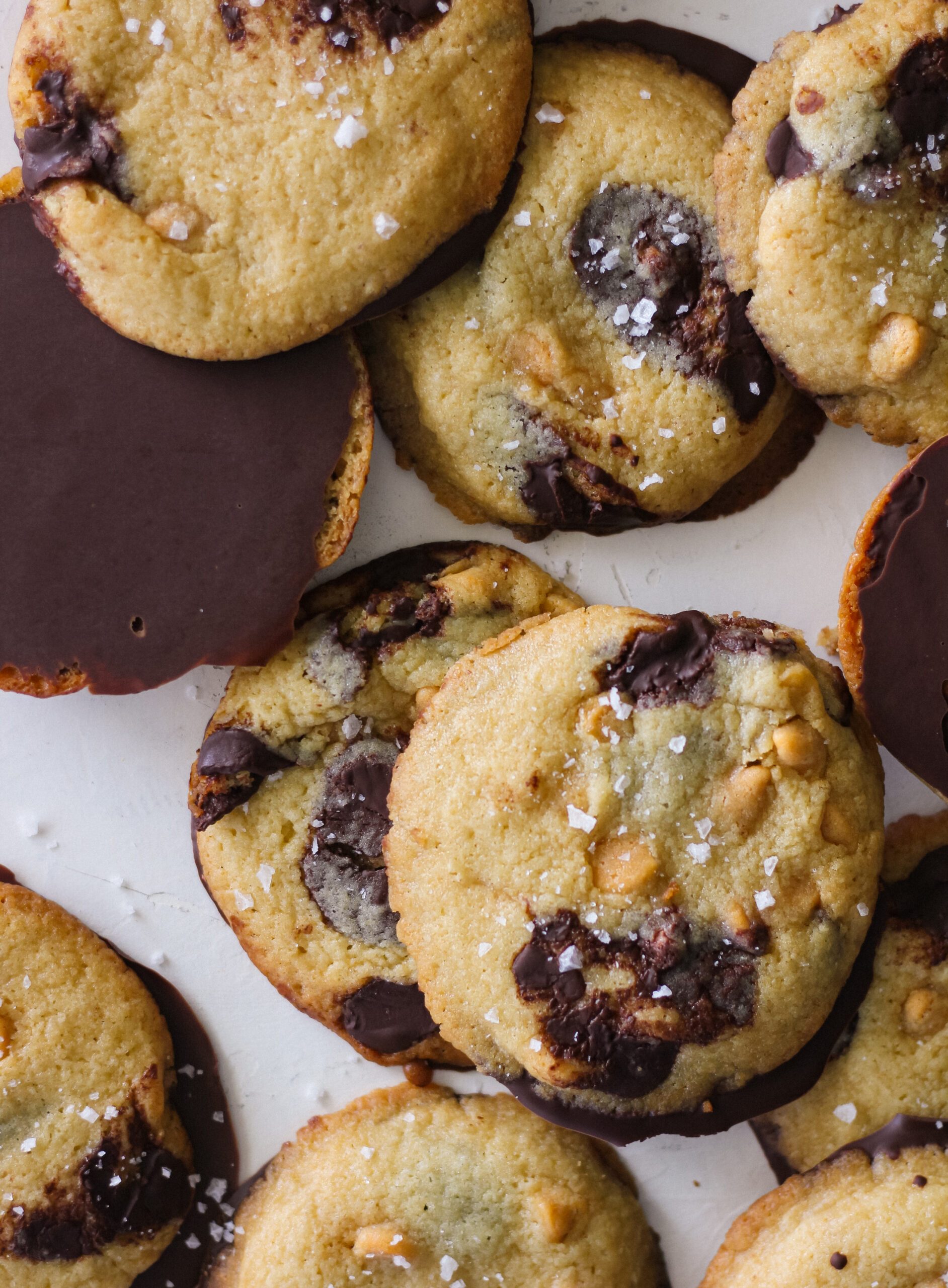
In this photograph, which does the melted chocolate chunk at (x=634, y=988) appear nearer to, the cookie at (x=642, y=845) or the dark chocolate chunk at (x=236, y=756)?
the cookie at (x=642, y=845)

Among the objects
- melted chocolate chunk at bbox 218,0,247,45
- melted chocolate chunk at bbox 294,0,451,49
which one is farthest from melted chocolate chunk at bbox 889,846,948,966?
melted chocolate chunk at bbox 218,0,247,45

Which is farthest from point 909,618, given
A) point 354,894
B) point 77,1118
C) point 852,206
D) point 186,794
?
point 77,1118

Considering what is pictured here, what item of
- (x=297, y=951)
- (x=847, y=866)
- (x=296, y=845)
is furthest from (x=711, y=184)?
(x=297, y=951)

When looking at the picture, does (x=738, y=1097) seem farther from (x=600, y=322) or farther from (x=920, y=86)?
(x=920, y=86)

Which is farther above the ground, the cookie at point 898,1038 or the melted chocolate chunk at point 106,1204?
the melted chocolate chunk at point 106,1204

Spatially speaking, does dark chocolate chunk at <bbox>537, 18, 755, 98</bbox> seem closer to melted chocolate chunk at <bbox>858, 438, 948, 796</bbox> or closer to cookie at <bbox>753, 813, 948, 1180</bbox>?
melted chocolate chunk at <bbox>858, 438, 948, 796</bbox>

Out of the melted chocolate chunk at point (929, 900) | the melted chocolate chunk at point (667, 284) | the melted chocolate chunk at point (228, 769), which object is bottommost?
the melted chocolate chunk at point (929, 900)

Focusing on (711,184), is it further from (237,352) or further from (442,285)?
(237,352)

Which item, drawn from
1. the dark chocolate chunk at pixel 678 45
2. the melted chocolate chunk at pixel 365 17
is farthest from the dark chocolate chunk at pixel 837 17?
the melted chocolate chunk at pixel 365 17
